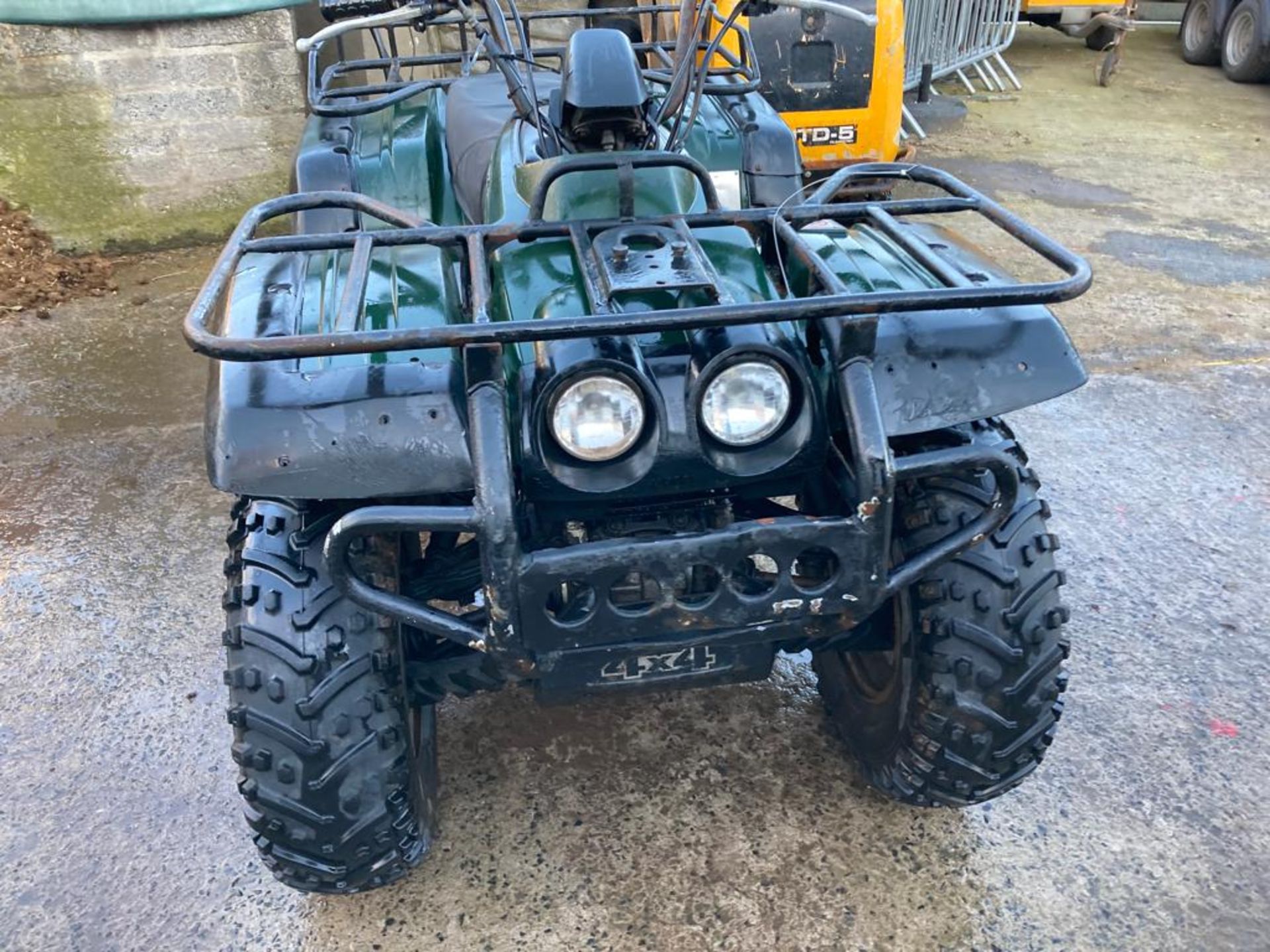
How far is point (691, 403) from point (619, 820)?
3.65 feet

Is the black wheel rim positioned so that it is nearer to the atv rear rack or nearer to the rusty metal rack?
the atv rear rack

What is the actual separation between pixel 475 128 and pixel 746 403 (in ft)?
4.74

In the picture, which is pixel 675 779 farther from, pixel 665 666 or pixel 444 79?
pixel 444 79

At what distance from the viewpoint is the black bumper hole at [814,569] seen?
172 cm

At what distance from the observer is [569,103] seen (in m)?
2.13

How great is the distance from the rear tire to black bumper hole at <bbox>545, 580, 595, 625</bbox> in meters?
0.34

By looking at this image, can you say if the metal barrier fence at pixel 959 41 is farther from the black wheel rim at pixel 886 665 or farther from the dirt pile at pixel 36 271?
the black wheel rim at pixel 886 665

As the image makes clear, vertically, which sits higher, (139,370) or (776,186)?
(776,186)

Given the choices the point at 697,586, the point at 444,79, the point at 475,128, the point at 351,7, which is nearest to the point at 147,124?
the point at 444,79

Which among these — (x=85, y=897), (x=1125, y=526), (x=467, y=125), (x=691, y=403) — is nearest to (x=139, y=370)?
(x=467, y=125)

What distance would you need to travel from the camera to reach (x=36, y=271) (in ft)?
17.4

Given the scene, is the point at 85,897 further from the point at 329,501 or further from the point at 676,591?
the point at 676,591

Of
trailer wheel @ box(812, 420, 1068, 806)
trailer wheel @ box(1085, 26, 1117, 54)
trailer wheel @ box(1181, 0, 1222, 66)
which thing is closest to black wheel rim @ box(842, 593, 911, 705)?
trailer wheel @ box(812, 420, 1068, 806)

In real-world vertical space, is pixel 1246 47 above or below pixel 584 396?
below
